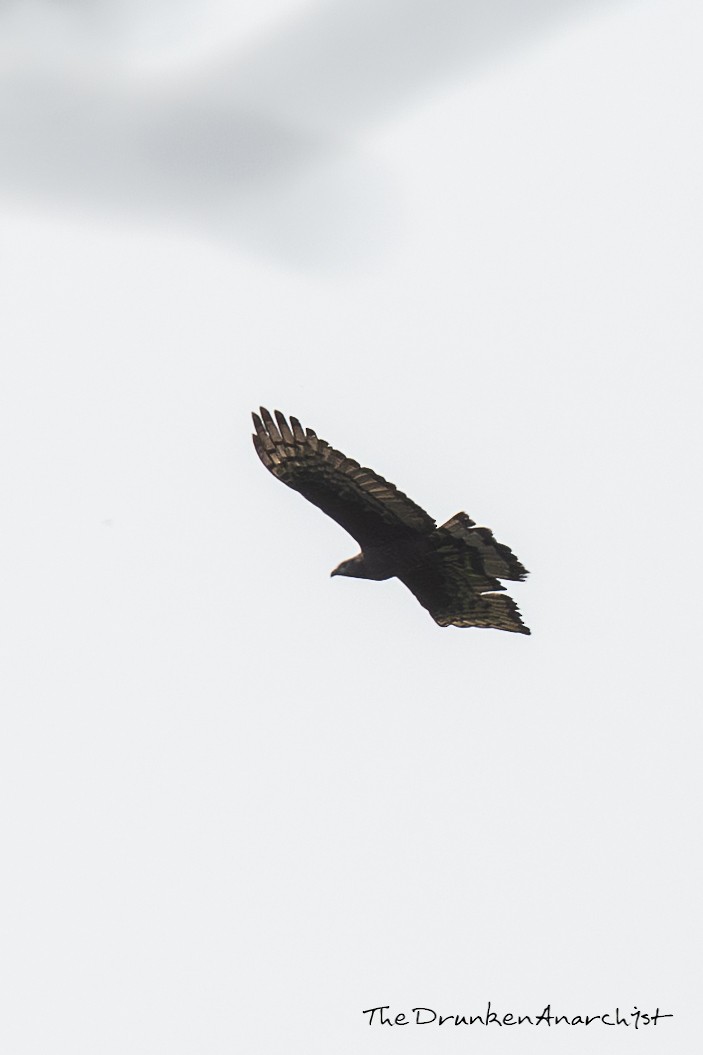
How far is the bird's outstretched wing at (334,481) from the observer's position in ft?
54.2

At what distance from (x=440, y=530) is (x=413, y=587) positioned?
70.2 inches

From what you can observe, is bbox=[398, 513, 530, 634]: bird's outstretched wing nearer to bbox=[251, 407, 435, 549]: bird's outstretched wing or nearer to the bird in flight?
the bird in flight

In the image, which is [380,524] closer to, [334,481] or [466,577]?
[334,481]

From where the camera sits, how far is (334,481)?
16.7m

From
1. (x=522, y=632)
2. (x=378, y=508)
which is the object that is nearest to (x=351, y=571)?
(x=378, y=508)

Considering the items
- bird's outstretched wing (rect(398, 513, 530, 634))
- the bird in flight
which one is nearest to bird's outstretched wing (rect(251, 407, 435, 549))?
the bird in flight

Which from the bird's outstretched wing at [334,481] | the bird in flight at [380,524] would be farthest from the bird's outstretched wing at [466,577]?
the bird's outstretched wing at [334,481]

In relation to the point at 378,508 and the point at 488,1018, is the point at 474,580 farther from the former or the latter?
the point at 488,1018

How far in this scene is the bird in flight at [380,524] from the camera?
1656 cm

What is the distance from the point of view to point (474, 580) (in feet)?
59.5

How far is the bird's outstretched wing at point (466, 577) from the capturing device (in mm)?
17141

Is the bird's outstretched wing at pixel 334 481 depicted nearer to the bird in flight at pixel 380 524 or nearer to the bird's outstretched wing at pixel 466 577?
the bird in flight at pixel 380 524

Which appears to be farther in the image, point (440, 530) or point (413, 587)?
point (413, 587)

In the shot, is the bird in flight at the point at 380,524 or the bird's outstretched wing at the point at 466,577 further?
the bird's outstretched wing at the point at 466,577
